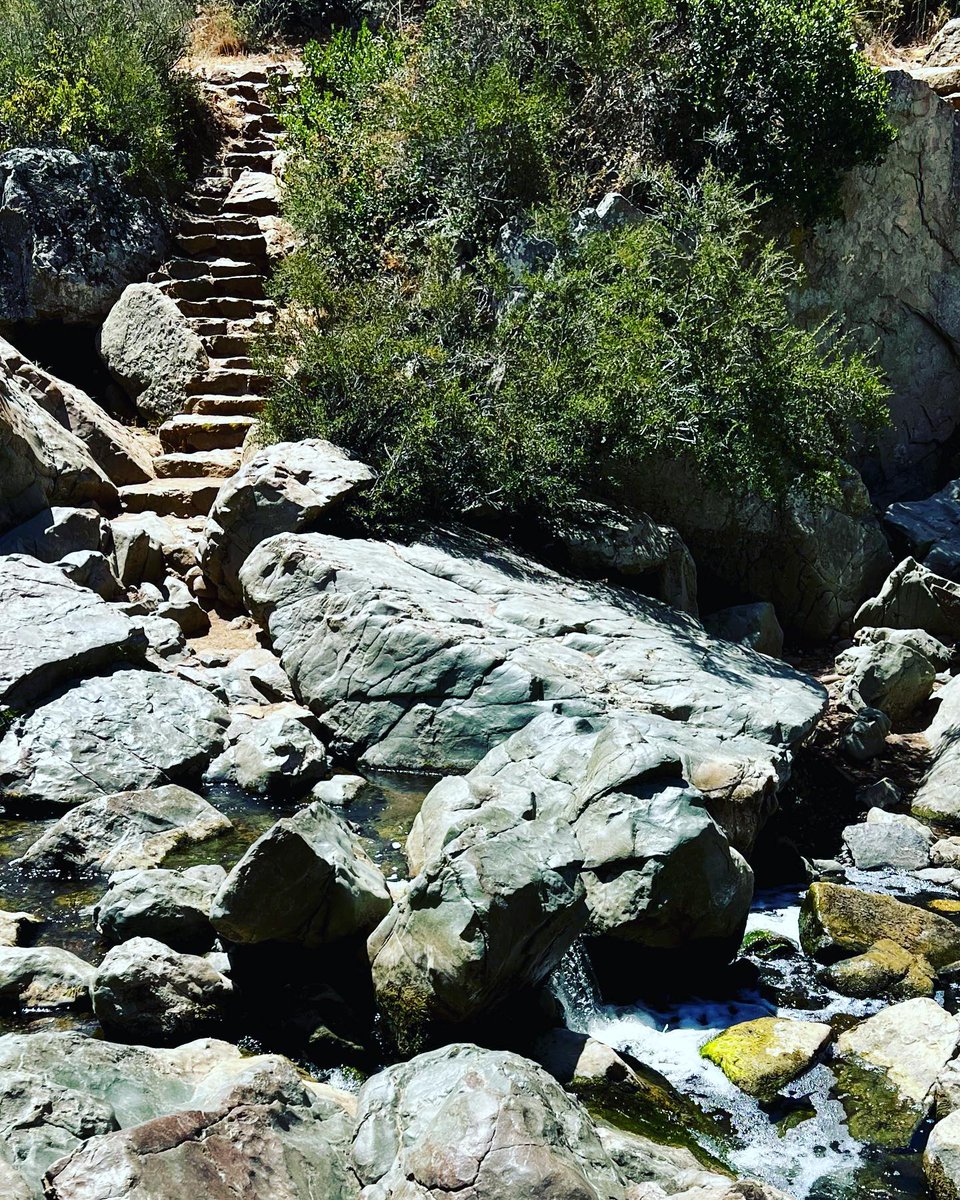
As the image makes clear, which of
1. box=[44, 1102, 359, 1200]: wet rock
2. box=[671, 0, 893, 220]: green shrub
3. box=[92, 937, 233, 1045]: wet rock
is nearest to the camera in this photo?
box=[44, 1102, 359, 1200]: wet rock

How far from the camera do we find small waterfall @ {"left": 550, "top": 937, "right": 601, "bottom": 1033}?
246 inches

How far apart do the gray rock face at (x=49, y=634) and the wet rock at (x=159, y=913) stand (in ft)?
8.85

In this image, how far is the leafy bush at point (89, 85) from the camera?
46.8 feet

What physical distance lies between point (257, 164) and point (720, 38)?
633 cm

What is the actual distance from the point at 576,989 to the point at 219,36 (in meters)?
17.8

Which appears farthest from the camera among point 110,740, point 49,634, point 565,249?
point 565,249

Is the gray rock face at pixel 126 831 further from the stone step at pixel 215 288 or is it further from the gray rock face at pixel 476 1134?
the stone step at pixel 215 288

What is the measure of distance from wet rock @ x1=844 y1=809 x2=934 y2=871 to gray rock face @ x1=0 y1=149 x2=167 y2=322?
1021 cm

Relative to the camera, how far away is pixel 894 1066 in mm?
5961

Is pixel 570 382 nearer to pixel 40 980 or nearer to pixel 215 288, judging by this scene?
pixel 215 288

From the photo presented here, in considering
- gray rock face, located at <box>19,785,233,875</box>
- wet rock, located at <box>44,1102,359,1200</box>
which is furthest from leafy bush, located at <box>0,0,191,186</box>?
wet rock, located at <box>44,1102,359,1200</box>

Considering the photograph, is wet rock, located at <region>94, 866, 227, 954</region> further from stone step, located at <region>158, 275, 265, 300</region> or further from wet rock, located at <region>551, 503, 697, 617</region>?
stone step, located at <region>158, 275, 265, 300</region>

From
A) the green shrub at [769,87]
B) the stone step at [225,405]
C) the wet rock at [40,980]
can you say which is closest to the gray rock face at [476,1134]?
the wet rock at [40,980]

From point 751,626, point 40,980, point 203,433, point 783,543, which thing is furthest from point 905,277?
point 40,980
